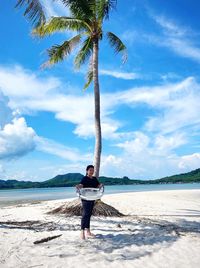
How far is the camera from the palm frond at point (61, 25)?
620 inches

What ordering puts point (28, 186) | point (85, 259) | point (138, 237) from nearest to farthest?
point (85, 259)
point (138, 237)
point (28, 186)

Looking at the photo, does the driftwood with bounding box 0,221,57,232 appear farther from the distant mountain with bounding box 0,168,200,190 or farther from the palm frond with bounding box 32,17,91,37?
the distant mountain with bounding box 0,168,200,190

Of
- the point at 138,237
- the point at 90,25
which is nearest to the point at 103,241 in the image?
the point at 138,237

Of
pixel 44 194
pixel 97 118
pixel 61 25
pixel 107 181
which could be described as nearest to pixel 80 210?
pixel 97 118

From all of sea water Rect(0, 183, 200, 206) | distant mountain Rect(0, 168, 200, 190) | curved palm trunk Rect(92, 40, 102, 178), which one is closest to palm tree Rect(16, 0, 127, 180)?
curved palm trunk Rect(92, 40, 102, 178)

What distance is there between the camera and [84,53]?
56.2 feet

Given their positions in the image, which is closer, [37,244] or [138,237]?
[37,244]

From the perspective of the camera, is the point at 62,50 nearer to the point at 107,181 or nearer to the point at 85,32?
the point at 85,32

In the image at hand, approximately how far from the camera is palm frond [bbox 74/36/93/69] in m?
16.7

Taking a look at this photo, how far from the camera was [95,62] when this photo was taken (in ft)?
51.0

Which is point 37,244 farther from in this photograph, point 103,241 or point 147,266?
point 147,266

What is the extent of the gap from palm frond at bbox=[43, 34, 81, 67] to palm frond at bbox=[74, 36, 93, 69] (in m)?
0.41

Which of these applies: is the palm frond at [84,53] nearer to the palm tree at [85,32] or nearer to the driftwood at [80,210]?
the palm tree at [85,32]

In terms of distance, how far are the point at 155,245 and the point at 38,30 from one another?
10.9m
